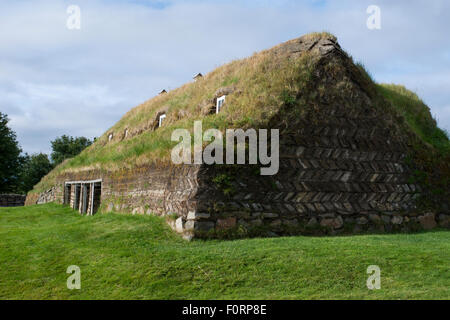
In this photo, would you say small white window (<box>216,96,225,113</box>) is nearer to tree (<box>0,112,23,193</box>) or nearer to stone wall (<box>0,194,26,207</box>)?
stone wall (<box>0,194,26,207</box>)

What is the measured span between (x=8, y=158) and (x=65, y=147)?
12.9m

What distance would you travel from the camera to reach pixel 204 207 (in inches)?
386

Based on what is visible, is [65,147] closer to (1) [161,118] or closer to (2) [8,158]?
(2) [8,158]

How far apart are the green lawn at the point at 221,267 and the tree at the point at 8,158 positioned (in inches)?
1190

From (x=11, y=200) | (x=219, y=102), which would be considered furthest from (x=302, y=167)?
(x=11, y=200)

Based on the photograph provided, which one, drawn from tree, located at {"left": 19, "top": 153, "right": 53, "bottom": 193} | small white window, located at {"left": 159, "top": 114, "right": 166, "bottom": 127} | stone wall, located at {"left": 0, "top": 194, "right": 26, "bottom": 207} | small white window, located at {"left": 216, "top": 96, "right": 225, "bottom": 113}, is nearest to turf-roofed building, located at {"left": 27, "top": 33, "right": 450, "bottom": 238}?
small white window, located at {"left": 216, "top": 96, "right": 225, "bottom": 113}

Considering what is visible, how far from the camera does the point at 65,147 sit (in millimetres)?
49656

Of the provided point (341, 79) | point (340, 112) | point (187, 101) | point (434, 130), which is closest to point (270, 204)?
point (340, 112)

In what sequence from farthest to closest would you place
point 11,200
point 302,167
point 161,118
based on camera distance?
point 11,200 < point 161,118 < point 302,167

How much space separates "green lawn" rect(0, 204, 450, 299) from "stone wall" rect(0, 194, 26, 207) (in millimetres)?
24459

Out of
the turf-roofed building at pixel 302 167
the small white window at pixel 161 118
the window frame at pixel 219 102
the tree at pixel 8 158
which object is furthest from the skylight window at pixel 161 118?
the tree at pixel 8 158
